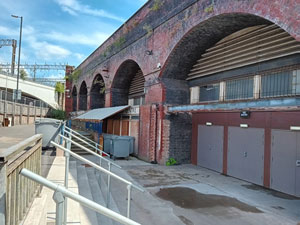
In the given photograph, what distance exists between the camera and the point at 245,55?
8164 mm

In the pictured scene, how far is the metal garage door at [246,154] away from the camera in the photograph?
7879mm

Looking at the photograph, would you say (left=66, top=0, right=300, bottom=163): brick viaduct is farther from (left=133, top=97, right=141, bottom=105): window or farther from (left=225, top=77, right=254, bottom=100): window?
(left=133, top=97, right=141, bottom=105): window

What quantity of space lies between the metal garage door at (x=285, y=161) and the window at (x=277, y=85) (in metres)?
1.17

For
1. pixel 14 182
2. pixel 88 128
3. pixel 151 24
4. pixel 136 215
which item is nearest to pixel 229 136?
pixel 136 215

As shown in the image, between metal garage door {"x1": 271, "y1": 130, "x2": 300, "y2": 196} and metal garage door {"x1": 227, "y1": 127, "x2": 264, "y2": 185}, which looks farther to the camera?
metal garage door {"x1": 227, "y1": 127, "x2": 264, "y2": 185}

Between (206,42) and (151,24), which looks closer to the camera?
(206,42)

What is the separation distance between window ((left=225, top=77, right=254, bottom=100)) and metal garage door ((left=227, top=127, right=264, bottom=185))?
1186 mm

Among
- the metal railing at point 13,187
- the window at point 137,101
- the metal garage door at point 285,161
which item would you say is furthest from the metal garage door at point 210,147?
the metal railing at point 13,187

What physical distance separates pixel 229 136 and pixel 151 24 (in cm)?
626

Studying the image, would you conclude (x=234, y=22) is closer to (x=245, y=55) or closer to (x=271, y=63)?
(x=245, y=55)

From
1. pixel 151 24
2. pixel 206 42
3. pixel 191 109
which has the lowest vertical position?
pixel 191 109

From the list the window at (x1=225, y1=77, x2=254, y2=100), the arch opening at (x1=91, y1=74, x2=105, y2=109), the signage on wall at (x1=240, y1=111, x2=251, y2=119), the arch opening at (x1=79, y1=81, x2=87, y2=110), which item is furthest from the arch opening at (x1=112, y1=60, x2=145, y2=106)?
the arch opening at (x1=79, y1=81, x2=87, y2=110)

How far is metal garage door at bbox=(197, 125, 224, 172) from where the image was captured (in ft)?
31.5

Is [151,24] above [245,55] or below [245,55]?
above
